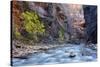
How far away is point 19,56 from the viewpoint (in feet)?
8.35

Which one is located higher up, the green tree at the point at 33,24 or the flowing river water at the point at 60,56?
the green tree at the point at 33,24

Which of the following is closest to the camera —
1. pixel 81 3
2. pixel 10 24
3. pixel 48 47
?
pixel 10 24

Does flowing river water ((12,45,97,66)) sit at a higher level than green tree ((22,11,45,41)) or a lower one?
lower

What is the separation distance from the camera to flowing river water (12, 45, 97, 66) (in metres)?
2.60

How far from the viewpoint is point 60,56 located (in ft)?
8.95

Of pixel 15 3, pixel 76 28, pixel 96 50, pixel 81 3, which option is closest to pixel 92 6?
pixel 81 3

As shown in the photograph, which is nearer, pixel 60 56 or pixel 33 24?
pixel 33 24

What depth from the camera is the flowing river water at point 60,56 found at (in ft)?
8.52

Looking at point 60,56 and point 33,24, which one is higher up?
point 33,24

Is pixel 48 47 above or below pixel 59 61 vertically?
above

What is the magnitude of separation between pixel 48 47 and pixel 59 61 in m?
0.23

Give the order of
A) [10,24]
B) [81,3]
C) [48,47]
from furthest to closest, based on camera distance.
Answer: [81,3] < [48,47] < [10,24]

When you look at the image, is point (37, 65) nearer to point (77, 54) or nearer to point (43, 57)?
point (43, 57)

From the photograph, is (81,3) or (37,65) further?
(81,3)
